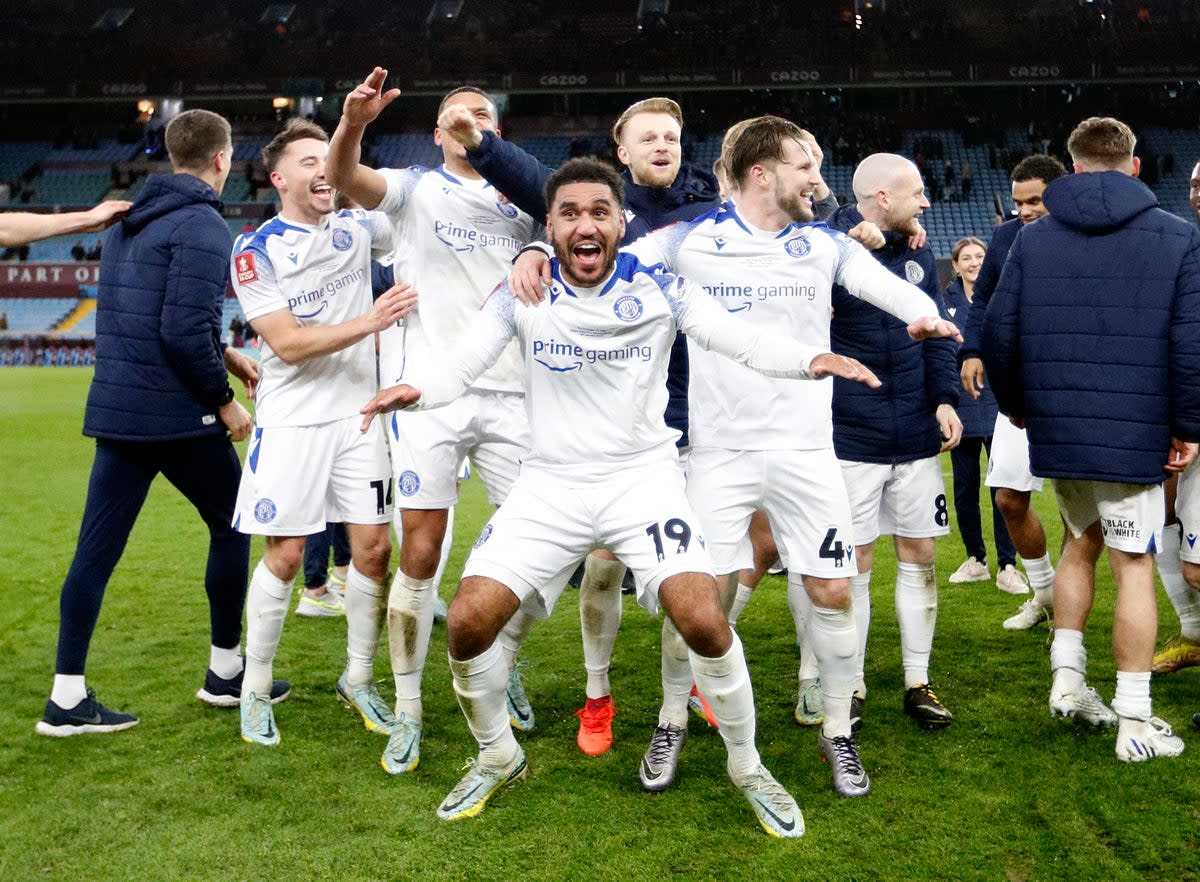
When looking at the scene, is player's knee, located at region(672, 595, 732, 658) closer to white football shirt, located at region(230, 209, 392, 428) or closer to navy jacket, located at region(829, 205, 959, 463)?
navy jacket, located at region(829, 205, 959, 463)

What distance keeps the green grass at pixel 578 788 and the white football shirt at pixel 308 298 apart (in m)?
1.40

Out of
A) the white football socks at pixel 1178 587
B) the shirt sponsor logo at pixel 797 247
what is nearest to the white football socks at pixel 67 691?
the shirt sponsor logo at pixel 797 247

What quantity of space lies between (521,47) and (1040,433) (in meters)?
36.2

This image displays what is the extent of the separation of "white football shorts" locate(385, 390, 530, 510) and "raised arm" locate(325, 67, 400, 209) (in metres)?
0.89

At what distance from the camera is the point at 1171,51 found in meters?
33.5

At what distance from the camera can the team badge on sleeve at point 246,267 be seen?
179 inches

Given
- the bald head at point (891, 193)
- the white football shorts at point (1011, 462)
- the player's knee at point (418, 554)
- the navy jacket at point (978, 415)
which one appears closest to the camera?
the player's knee at point (418, 554)

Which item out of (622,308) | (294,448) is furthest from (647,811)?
(294,448)

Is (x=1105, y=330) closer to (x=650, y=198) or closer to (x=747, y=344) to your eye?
(x=747, y=344)

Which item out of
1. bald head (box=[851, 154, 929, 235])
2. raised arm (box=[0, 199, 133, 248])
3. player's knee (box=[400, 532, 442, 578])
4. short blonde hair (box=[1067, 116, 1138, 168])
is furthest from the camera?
bald head (box=[851, 154, 929, 235])

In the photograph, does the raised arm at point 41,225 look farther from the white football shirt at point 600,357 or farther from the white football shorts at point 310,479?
the white football shirt at point 600,357

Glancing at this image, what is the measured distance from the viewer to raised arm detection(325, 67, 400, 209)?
13.1 feet

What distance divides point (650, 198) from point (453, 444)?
4.61 feet

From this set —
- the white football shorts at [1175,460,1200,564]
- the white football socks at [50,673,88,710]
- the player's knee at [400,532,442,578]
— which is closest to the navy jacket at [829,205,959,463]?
the white football shorts at [1175,460,1200,564]
